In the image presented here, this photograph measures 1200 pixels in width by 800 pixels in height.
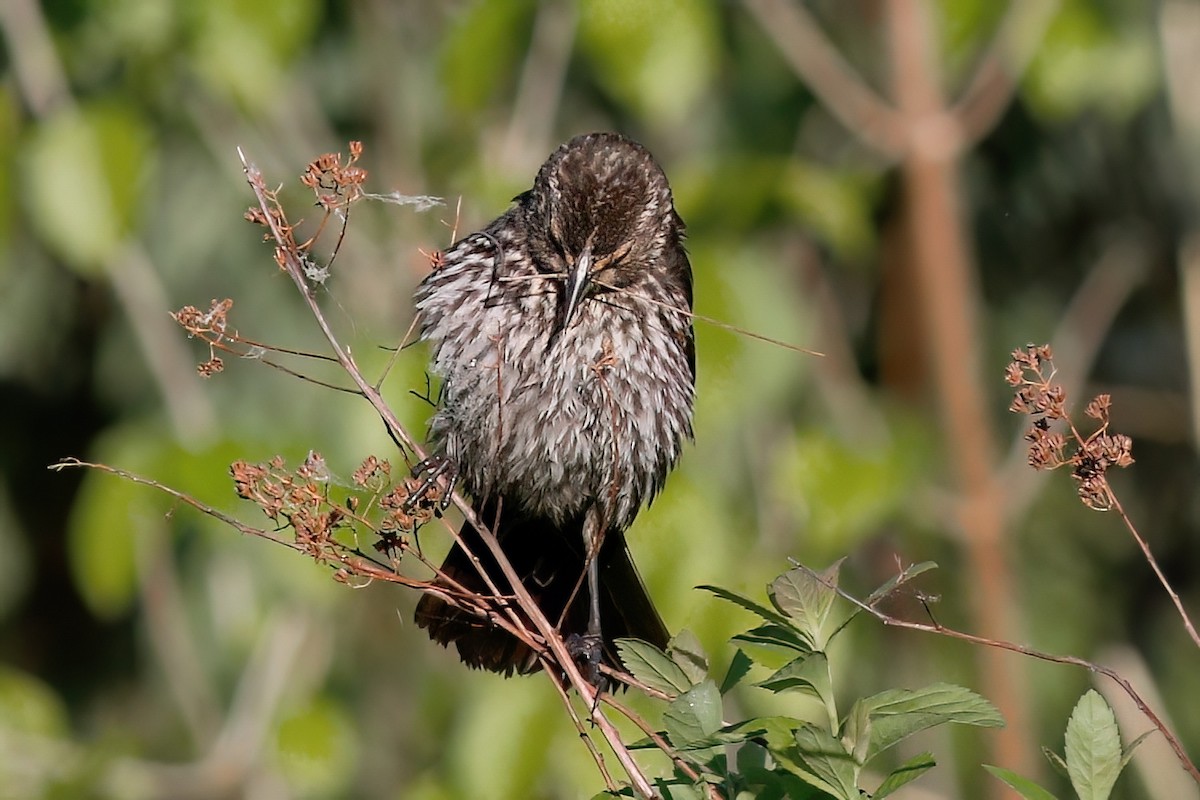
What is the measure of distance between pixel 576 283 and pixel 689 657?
137cm

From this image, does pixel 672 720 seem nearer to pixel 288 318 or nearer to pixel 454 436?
pixel 454 436

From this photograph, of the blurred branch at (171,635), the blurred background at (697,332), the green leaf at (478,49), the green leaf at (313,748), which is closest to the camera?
the blurred background at (697,332)

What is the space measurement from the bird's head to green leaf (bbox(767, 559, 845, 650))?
1391 millimetres

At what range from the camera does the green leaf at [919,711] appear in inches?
61.0

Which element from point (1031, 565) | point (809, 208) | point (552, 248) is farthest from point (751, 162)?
point (1031, 565)

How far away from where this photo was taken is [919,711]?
157cm

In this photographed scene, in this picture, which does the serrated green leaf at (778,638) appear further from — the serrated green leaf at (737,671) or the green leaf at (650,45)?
the green leaf at (650,45)

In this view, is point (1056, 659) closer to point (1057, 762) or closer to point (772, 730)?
point (1057, 762)

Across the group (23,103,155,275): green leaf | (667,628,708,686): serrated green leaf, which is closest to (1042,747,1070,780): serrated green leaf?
(667,628,708,686): serrated green leaf

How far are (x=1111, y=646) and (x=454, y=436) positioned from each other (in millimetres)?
3542

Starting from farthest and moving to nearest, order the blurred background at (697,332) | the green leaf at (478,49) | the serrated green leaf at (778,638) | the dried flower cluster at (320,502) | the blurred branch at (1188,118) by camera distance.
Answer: the blurred branch at (1188,118) → the green leaf at (478,49) → the blurred background at (697,332) → the dried flower cluster at (320,502) → the serrated green leaf at (778,638)

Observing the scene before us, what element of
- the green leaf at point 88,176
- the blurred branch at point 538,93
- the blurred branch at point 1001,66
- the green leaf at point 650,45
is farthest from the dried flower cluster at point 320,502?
the blurred branch at point 1001,66

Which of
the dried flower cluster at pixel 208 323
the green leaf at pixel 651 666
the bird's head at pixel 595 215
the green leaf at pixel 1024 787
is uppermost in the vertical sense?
the bird's head at pixel 595 215

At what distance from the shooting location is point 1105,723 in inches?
62.4
